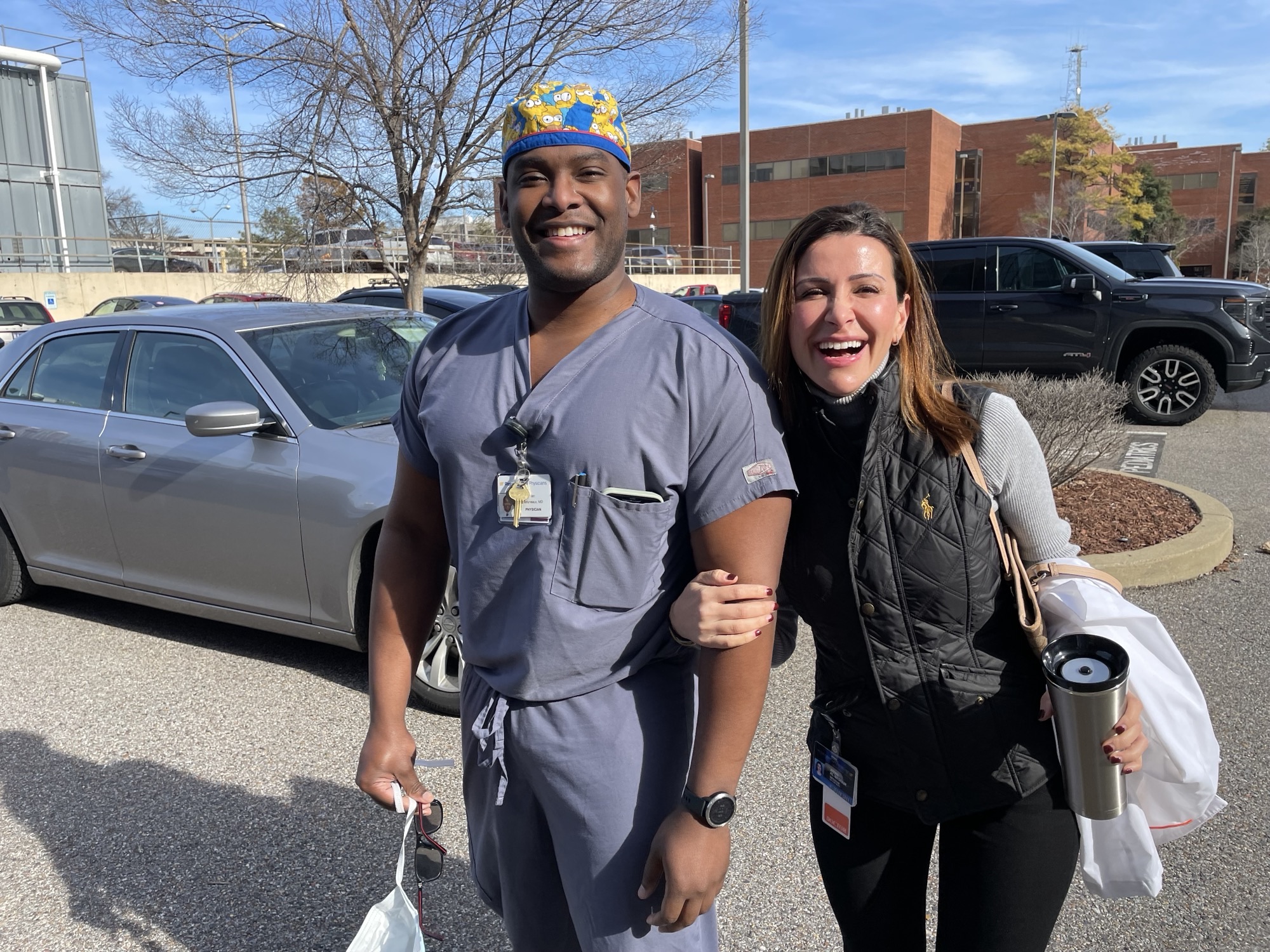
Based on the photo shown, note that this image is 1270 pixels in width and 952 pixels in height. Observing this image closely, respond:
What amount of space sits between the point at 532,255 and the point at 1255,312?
1117 cm

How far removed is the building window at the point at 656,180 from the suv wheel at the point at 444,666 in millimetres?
6297

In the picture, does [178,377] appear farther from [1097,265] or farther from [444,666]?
[1097,265]

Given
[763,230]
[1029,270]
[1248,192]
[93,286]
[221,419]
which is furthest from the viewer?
[1248,192]

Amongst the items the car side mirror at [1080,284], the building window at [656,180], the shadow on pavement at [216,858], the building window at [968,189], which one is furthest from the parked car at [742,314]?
the building window at [968,189]

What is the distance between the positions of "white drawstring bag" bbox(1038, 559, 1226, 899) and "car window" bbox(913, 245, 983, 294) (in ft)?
34.3

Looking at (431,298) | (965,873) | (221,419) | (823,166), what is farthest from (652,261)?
(965,873)

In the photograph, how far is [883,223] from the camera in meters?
1.90

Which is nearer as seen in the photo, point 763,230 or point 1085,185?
point 1085,185

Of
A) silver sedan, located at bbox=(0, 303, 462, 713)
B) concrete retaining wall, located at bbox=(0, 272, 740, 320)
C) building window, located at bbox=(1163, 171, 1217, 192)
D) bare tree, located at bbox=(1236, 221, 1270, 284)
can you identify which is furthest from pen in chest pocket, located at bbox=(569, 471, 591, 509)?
building window, located at bbox=(1163, 171, 1217, 192)

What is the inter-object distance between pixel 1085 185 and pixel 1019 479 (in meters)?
59.3

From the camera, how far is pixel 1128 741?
1.65 metres

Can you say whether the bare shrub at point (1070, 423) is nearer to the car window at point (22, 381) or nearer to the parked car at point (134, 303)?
the car window at point (22, 381)

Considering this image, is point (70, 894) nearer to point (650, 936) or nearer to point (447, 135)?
point (650, 936)

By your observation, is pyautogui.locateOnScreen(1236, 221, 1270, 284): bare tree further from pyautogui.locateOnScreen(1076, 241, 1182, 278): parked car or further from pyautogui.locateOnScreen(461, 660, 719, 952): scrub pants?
pyautogui.locateOnScreen(461, 660, 719, 952): scrub pants
